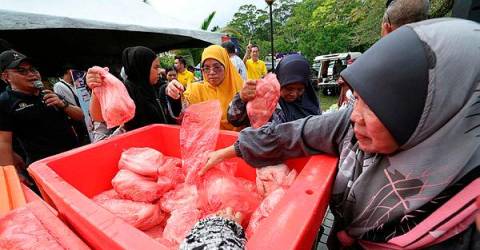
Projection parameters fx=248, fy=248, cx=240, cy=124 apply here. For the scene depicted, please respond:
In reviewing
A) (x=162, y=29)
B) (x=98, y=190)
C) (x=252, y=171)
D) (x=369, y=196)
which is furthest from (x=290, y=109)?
(x=162, y=29)

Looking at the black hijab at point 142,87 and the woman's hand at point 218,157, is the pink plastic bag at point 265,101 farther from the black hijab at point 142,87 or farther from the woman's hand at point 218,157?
the black hijab at point 142,87

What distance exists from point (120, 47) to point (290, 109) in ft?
17.8

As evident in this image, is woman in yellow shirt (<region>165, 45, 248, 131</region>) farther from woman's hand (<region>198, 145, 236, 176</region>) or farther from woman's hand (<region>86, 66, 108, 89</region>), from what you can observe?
woman's hand (<region>198, 145, 236, 176</region>)

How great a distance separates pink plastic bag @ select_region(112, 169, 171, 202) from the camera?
1.23 meters

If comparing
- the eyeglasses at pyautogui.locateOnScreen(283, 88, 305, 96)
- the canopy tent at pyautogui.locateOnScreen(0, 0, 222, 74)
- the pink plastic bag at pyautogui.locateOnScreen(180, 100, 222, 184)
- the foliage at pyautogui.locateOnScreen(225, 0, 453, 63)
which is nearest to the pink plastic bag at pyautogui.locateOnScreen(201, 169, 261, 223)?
the pink plastic bag at pyautogui.locateOnScreen(180, 100, 222, 184)

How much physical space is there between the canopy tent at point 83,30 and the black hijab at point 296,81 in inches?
124

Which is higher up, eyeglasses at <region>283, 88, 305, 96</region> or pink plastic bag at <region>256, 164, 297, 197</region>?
eyeglasses at <region>283, 88, 305, 96</region>

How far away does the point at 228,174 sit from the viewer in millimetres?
1225

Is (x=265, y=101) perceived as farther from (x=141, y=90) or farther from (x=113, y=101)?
(x=141, y=90)

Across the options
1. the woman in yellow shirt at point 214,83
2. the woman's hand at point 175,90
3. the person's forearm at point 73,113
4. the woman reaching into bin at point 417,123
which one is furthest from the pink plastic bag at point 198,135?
the person's forearm at point 73,113

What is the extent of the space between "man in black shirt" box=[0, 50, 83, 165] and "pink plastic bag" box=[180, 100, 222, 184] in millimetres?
1346

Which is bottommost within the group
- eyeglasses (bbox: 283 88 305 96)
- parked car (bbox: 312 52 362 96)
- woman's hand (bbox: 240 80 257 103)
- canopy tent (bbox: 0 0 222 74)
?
parked car (bbox: 312 52 362 96)

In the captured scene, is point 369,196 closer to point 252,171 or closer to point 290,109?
point 252,171

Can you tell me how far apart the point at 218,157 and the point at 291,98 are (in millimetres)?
803
